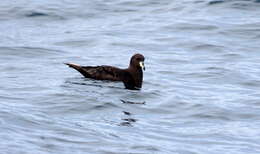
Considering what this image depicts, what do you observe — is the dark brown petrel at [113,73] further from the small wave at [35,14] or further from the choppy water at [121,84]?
the small wave at [35,14]

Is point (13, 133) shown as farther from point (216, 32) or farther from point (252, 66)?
point (216, 32)

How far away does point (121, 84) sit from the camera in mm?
18078

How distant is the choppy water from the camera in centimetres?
1320

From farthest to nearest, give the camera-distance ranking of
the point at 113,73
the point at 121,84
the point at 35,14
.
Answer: the point at 35,14 → the point at 113,73 → the point at 121,84

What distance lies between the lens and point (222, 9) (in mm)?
25938

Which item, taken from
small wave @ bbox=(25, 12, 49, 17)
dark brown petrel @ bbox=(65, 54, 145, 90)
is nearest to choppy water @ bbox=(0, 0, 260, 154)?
small wave @ bbox=(25, 12, 49, 17)

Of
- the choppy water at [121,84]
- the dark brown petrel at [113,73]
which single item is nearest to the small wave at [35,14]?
the choppy water at [121,84]

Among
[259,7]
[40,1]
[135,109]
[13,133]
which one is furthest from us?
[40,1]

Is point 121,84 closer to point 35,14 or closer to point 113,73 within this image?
point 113,73

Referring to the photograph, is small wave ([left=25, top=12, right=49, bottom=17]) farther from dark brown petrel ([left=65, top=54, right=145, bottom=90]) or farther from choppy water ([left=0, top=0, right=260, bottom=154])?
dark brown petrel ([left=65, top=54, right=145, bottom=90])

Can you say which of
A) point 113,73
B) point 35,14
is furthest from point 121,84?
point 35,14

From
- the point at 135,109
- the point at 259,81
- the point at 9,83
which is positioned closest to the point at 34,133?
the point at 135,109

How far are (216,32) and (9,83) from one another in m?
7.41

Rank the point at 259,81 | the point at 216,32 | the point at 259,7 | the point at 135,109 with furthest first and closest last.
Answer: the point at 259,7
the point at 216,32
the point at 259,81
the point at 135,109
